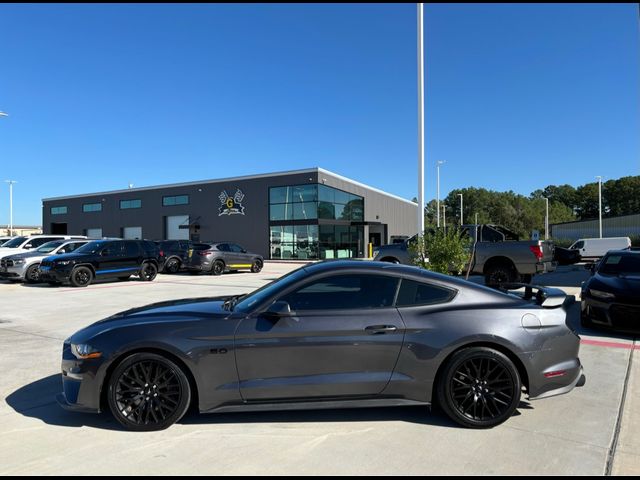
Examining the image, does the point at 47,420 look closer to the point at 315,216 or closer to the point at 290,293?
the point at 290,293

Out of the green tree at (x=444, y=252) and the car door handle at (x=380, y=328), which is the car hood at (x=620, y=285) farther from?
the car door handle at (x=380, y=328)

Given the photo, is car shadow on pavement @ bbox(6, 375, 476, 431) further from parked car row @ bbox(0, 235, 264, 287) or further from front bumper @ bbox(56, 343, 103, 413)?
parked car row @ bbox(0, 235, 264, 287)

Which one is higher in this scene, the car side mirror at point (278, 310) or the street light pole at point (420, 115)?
the street light pole at point (420, 115)

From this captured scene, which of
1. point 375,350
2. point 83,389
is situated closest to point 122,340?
point 83,389

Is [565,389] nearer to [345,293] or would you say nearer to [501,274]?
[345,293]

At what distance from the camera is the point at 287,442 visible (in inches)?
134

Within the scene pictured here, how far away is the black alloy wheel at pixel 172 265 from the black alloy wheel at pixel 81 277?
6153 mm

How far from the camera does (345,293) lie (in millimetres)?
3895

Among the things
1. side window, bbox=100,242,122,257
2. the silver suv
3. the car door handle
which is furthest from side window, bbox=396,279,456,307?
the silver suv

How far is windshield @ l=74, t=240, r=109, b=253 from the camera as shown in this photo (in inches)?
648

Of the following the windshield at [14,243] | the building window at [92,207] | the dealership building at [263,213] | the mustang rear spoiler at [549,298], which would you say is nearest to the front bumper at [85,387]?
the mustang rear spoiler at [549,298]

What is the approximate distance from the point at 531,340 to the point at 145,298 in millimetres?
10736

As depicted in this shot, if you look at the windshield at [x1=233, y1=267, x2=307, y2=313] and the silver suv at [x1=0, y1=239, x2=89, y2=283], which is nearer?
the windshield at [x1=233, y1=267, x2=307, y2=313]

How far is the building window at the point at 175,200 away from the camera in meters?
42.9
